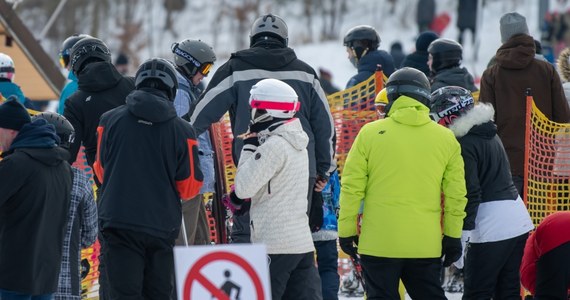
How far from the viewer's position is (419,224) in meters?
7.46

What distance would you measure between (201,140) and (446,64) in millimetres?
2833

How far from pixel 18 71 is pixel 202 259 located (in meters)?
9.42

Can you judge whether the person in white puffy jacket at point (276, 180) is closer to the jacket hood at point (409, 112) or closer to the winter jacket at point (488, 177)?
the jacket hood at point (409, 112)

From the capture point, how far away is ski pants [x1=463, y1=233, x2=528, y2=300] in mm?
8219

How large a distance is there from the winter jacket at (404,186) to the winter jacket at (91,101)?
5.92 feet

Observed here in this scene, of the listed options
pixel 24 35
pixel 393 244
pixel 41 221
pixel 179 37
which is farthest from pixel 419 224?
pixel 179 37

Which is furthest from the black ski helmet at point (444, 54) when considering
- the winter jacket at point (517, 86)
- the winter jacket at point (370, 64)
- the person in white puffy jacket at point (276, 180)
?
the person in white puffy jacket at point (276, 180)

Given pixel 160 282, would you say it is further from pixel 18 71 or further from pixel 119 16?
pixel 119 16

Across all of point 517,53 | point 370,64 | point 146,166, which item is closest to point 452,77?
point 517,53

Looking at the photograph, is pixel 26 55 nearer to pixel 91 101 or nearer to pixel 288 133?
pixel 91 101

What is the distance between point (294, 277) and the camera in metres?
7.59

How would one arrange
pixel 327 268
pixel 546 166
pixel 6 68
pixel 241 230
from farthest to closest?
pixel 6 68, pixel 546 166, pixel 327 268, pixel 241 230

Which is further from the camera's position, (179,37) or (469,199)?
(179,37)

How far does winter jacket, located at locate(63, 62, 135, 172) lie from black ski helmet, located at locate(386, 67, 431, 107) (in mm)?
1896
